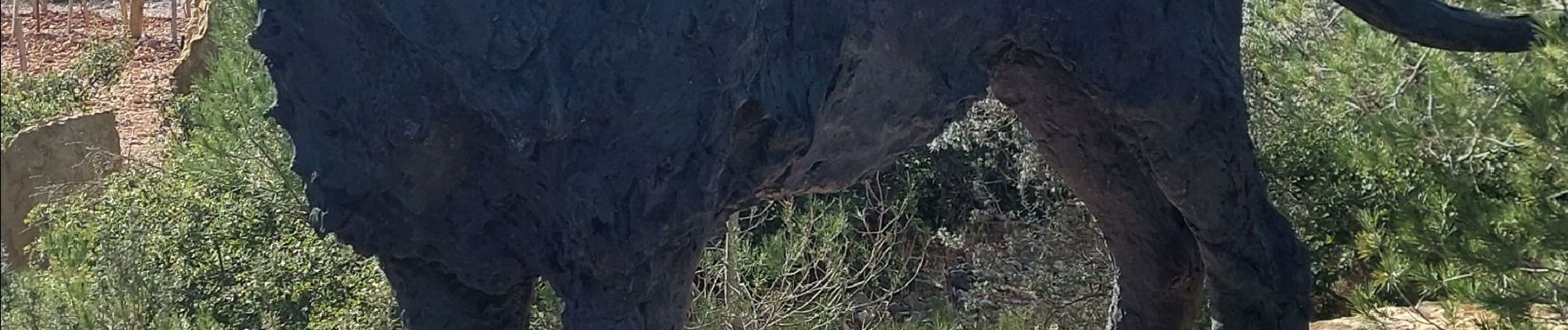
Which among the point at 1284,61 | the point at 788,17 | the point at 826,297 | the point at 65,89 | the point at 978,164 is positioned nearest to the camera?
the point at 788,17

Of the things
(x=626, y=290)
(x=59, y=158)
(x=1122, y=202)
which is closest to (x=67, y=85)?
(x=59, y=158)

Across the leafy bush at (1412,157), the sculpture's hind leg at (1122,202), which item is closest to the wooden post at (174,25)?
the leafy bush at (1412,157)

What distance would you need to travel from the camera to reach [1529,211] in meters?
2.29

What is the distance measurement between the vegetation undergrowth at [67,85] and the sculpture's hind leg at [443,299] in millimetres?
1835

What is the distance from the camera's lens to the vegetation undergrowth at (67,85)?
3.12 m

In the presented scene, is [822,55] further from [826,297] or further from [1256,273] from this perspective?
[826,297]

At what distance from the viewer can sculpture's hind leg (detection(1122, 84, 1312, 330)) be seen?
173 cm

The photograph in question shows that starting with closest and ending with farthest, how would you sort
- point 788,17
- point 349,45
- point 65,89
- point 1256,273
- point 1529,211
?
1. point 349,45
2. point 788,17
3. point 1256,273
4. point 1529,211
5. point 65,89

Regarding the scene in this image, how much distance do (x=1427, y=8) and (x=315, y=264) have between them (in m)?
2.48

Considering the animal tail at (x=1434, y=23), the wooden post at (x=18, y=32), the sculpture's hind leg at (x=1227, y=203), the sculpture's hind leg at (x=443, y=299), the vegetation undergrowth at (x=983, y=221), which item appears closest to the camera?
the sculpture's hind leg at (x=443, y=299)

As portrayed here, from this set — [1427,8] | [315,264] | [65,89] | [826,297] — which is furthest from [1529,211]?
[65,89]

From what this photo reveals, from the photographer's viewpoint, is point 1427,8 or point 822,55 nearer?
point 822,55

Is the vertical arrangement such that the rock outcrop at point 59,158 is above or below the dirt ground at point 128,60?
below

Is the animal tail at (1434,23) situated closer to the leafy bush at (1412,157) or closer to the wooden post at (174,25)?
the leafy bush at (1412,157)
